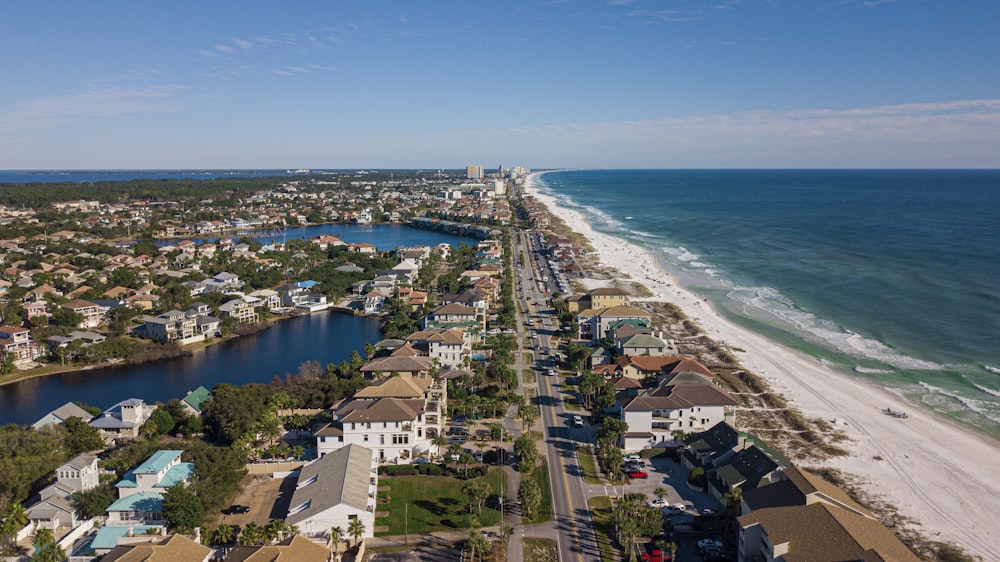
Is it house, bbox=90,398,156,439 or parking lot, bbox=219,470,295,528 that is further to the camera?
house, bbox=90,398,156,439

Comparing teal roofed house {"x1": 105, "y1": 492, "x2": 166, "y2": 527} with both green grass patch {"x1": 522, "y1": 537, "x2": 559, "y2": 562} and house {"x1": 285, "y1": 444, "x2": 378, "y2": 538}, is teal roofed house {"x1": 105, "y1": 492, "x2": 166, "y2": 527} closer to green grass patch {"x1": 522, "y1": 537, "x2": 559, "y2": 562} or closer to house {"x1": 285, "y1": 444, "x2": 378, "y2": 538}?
house {"x1": 285, "y1": 444, "x2": 378, "y2": 538}

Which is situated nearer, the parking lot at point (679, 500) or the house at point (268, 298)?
the parking lot at point (679, 500)

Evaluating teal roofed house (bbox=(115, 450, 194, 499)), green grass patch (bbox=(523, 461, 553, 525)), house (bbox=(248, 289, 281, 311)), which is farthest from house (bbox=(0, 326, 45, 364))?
green grass patch (bbox=(523, 461, 553, 525))

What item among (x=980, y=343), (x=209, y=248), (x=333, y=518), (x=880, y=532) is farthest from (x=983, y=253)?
(x=209, y=248)

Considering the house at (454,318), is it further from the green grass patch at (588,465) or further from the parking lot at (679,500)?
the parking lot at (679,500)

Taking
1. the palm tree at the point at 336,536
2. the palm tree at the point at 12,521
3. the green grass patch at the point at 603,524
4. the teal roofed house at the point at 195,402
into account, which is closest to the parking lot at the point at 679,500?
the green grass patch at the point at 603,524

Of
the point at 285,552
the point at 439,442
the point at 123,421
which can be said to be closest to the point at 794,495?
the point at 439,442
